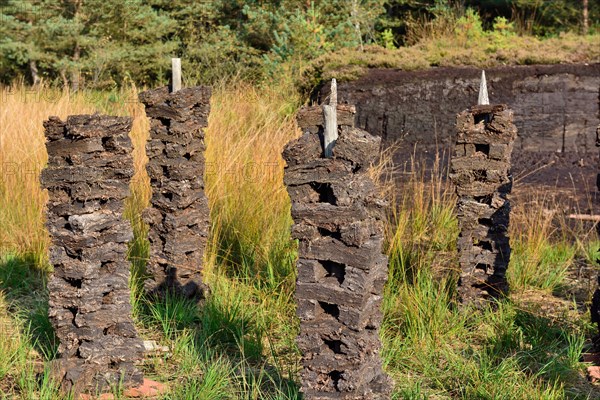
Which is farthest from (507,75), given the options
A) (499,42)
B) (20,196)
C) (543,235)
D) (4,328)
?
(4,328)

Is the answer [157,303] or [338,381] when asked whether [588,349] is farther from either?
[157,303]

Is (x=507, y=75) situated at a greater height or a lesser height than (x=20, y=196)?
greater

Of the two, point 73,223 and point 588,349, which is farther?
point 588,349

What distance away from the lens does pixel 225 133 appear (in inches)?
346

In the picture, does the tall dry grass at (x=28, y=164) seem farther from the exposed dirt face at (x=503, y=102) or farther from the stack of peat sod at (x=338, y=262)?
the exposed dirt face at (x=503, y=102)

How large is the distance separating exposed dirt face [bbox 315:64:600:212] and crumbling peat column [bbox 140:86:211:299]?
212 inches

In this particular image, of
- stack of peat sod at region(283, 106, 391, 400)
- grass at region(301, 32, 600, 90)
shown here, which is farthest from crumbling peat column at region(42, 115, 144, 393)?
grass at region(301, 32, 600, 90)

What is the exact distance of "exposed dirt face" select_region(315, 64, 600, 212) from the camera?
1118cm

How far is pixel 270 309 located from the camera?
5.66 metres

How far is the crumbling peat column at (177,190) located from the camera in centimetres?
577

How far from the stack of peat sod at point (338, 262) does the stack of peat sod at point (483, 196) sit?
74.7 inches

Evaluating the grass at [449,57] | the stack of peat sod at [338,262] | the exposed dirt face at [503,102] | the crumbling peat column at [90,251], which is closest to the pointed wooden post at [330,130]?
the stack of peat sod at [338,262]

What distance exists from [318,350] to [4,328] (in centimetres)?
240

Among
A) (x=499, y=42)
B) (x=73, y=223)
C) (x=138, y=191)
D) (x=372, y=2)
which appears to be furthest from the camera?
(x=372, y=2)
